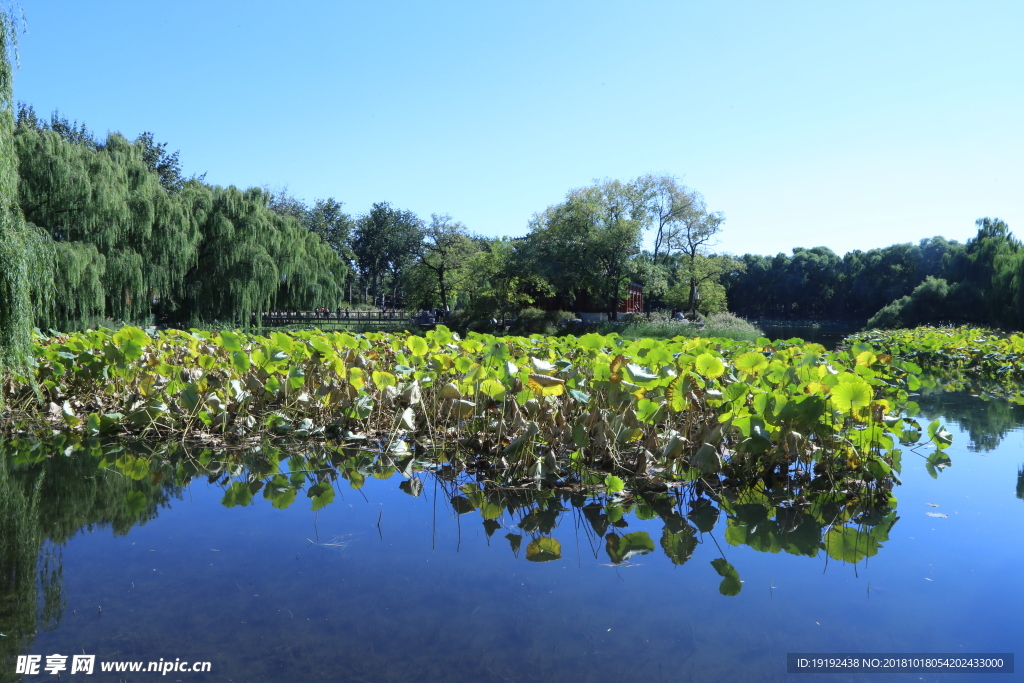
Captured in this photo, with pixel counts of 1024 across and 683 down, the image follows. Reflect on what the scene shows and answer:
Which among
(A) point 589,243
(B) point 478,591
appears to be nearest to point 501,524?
(B) point 478,591

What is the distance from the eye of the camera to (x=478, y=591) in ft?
9.45

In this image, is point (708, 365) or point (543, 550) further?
point (708, 365)

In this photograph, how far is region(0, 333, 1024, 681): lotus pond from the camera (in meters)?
2.46

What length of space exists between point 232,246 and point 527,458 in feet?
63.4

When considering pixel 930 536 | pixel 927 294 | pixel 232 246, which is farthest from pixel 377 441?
pixel 927 294

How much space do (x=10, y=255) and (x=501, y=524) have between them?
156 inches

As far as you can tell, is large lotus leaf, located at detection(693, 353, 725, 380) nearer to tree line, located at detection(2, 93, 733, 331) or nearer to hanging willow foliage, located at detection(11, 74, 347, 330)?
tree line, located at detection(2, 93, 733, 331)

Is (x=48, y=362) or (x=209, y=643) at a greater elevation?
(x=48, y=362)

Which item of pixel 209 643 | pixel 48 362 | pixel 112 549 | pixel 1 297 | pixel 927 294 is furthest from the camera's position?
pixel 927 294

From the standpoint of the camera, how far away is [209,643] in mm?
2395

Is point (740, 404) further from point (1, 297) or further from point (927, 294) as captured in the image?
point (927, 294)

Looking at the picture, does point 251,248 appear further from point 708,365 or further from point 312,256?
point 708,365

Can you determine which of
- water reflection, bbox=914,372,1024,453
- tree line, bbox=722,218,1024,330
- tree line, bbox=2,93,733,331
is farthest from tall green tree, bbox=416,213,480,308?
water reflection, bbox=914,372,1024,453

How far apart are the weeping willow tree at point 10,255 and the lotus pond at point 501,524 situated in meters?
0.88
